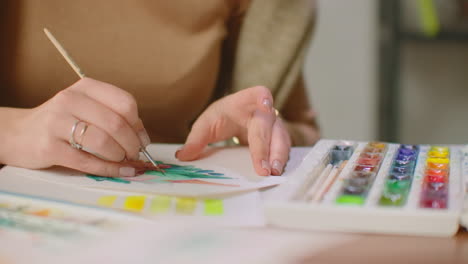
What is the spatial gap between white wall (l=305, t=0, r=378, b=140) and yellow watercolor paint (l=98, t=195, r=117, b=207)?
1.15 metres

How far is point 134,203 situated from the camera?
37 cm

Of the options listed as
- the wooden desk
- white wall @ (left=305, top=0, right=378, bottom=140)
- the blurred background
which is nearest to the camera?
the wooden desk

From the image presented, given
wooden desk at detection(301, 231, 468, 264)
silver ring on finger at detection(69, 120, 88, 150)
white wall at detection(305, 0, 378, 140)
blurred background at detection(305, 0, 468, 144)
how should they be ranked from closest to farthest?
wooden desk at detection(301, 231, 468, 264), silver ring on finger at detection(69, 120, 88, 150), blurred background at detection(305, 0, 468, 144), white wall at detection(305, 0, 378, 140)

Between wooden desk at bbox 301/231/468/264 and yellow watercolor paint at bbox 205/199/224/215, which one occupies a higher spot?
wooden desk at bbox 301/231/468/264

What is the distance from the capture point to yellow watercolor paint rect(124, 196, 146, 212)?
0.36 meters

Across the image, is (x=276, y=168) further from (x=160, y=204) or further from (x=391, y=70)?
(x=391, y=70)

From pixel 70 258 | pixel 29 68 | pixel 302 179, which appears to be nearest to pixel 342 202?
pixel 302 179

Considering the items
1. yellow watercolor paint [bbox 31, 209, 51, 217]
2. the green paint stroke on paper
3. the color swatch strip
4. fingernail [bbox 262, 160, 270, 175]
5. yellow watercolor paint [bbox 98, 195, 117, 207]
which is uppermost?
yellow watercolor paint [bbox 31, 209, 51, 217]

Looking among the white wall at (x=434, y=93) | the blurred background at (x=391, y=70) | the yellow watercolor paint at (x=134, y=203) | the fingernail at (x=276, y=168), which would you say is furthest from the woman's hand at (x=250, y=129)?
the white wall at (x=434, y=93)

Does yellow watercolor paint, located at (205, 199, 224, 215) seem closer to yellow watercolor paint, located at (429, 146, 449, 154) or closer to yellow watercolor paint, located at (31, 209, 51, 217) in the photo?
yellow watercolor paint, located at (31, 209, 51, 217)

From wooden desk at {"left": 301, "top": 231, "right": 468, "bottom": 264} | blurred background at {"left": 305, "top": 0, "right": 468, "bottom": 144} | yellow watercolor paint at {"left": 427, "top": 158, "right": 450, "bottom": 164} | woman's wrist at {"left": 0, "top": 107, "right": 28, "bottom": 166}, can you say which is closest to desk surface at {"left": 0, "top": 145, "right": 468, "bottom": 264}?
wooden desk at {"left": 301, "top": 231, "right": 468, "bottom": 264}

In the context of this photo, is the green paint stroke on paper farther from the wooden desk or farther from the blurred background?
the blurred background

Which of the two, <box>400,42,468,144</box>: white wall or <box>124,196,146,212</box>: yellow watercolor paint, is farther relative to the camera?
<box>400,42,468,144</box>: white wall

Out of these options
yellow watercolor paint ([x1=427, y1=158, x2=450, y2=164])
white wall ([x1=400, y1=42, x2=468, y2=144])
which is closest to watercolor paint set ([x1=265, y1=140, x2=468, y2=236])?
yellow watercolor paint ([x1=427, y1=158, x2=450, y2=164])
